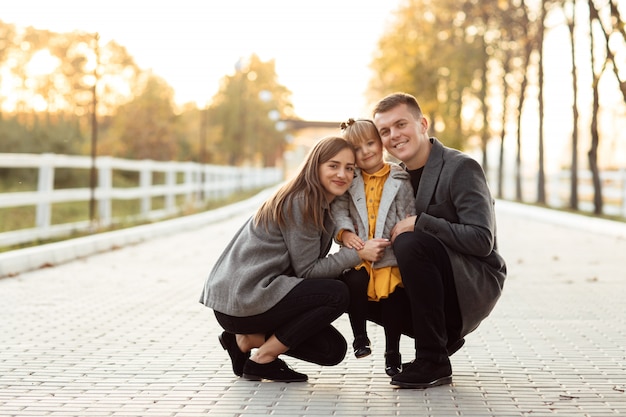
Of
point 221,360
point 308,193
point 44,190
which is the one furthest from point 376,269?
point 44,190

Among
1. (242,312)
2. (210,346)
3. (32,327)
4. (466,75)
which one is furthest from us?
(466,75)

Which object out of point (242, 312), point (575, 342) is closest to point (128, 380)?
point (242, 312)

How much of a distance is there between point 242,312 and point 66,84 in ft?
215

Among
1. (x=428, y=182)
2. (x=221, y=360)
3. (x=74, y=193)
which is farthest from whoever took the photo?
(x=74, y=193)

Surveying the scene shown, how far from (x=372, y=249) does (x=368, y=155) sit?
0.51 m

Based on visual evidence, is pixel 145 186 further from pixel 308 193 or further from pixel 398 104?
pixel 308 193

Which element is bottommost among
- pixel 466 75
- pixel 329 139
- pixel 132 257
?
pixel 132 257

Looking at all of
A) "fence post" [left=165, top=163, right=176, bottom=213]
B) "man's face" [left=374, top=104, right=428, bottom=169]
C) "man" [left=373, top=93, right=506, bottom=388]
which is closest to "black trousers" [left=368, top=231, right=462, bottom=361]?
"man" [left=373, top=93, right=506, bottom=388]

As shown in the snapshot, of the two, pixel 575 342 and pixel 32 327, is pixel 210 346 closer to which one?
pixel 32 327

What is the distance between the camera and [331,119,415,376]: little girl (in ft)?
16.9

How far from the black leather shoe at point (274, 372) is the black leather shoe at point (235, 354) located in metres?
0.10

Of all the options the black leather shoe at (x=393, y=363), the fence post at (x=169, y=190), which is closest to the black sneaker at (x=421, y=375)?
the black leather shoe at (x=393, y=363)

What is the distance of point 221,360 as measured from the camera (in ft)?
19.7

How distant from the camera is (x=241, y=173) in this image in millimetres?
47125
